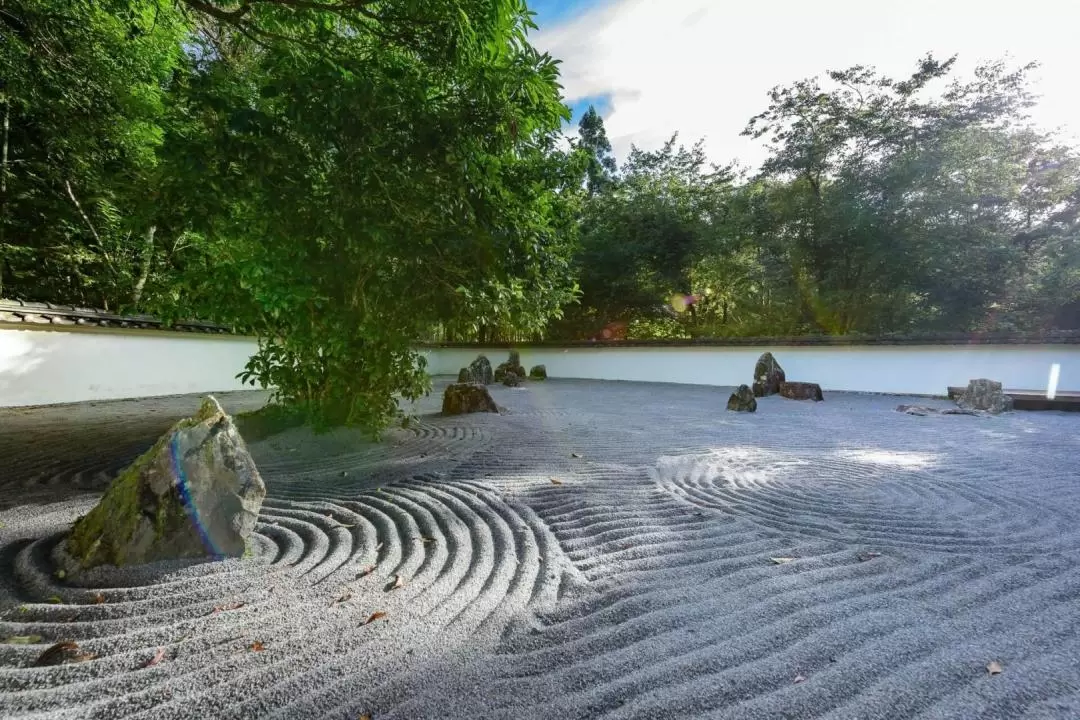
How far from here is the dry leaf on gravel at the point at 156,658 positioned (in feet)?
5.15

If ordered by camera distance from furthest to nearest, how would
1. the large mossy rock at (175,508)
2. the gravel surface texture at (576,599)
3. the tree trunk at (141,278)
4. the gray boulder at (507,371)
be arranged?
the gray boulder at (507,371) → the tree trunk at (141,278) → the large mossy rock at (175,508) → the gravel surface texture at (576,599)

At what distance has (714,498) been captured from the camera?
3.49 m

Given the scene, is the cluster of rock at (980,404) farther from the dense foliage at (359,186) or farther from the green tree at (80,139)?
the green tree at (80,139)

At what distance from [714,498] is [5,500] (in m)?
4.94

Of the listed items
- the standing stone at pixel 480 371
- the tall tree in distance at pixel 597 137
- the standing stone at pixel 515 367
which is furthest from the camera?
the tall tree in distance at pixel 597 137

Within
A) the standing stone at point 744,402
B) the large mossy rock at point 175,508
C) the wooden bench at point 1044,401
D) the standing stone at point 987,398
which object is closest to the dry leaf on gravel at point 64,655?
the large mossy rock at point 175,508

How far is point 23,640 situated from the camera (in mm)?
1649

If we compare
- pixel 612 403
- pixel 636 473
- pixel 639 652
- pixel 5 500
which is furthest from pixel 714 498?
pixel 612 403

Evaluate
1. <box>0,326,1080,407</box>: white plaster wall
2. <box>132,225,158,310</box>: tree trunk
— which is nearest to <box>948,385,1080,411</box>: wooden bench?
<box>0,326,1080,407</box>: white plaster wall

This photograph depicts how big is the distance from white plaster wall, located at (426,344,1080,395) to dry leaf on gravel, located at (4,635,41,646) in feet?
46.9

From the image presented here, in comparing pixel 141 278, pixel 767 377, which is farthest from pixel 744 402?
pixel 141 278

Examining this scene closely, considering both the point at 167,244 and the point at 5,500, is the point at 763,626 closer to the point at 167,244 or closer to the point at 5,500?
the point at 5,500

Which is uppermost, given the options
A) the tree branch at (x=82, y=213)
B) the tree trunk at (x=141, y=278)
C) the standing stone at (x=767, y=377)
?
the tree branch at (x=82, y=213)

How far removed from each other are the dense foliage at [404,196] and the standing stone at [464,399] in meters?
1.83
